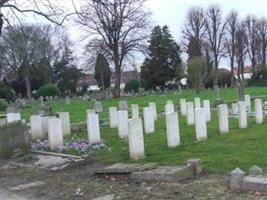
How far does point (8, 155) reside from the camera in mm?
12688

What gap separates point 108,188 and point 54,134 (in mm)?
5385

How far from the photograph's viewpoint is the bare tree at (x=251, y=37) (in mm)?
89625

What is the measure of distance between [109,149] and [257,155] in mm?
4185

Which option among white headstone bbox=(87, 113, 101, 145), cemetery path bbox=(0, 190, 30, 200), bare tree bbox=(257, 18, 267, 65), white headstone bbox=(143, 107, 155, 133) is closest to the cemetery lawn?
white headstone bbox=(87, 113, 101, 145)

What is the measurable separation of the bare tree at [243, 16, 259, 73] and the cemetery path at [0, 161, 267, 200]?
8247 centimetres

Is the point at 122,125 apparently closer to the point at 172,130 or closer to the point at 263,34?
the point at 172,130

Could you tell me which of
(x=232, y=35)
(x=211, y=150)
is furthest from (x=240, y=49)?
(x=211, y=150)

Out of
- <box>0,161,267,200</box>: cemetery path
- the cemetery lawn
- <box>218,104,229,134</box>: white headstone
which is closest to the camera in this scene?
<box>0,161,267,200</box>: cemetery path

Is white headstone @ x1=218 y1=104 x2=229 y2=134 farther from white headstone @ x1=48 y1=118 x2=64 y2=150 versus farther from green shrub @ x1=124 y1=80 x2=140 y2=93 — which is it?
green shrub @ x1=124 y1=80 x2=140 y2=93

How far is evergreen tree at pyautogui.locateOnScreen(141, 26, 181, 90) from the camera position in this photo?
79500mm

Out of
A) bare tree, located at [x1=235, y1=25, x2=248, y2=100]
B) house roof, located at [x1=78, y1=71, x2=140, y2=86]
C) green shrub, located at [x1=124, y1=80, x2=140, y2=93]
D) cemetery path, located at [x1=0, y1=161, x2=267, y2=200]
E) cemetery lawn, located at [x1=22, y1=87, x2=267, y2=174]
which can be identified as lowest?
cemetery path, located at [x1=0, y1=161, x2=267, y2=200]

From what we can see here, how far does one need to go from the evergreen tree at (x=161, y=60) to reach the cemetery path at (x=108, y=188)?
69540 millimetres

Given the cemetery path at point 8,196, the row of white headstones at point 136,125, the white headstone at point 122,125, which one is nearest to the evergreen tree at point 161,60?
the row of white headstones at point 136,125

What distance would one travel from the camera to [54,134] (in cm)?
1336
